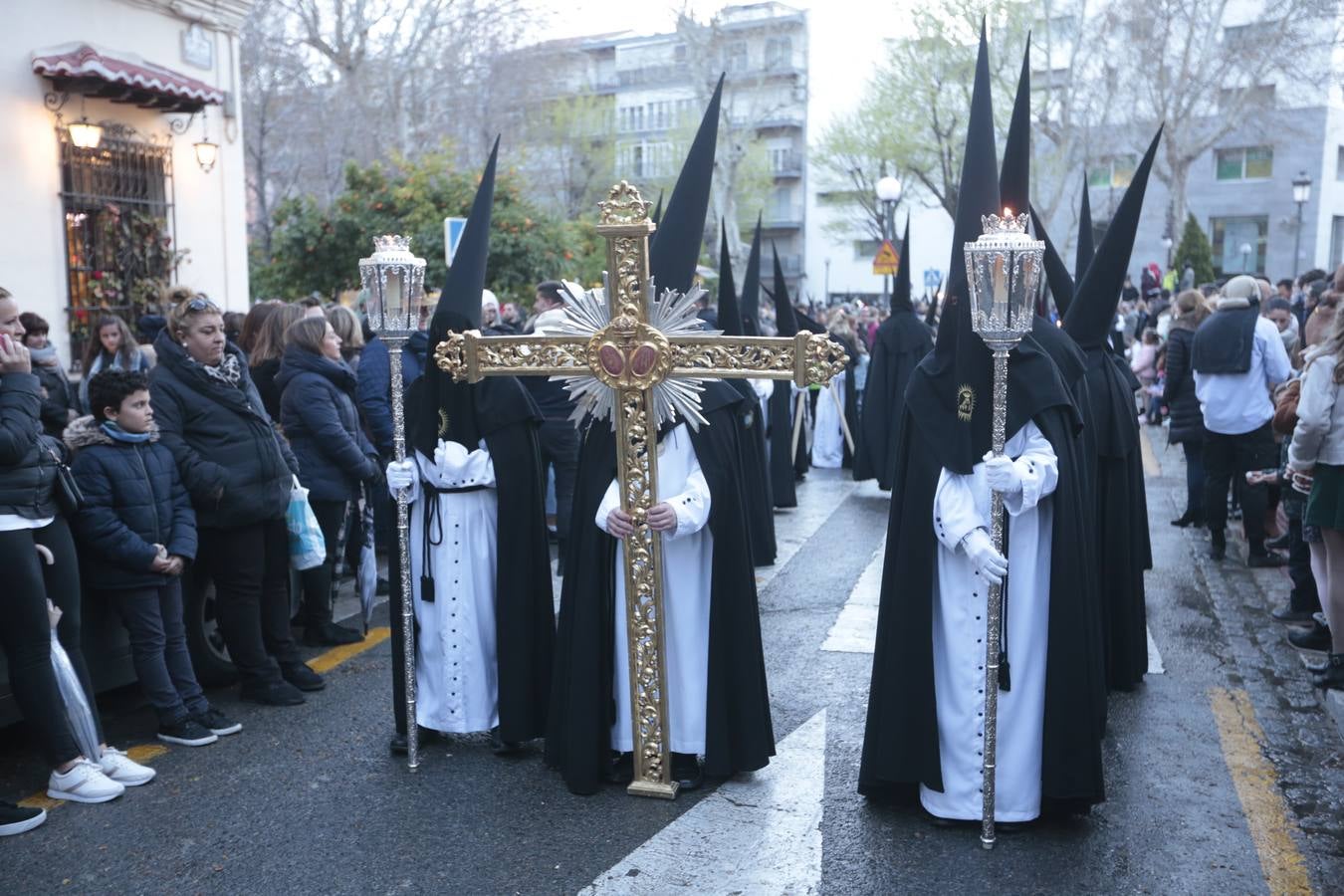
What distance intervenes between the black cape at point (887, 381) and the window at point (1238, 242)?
35.8 meters

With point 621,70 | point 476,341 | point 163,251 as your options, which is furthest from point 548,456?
point 621,70

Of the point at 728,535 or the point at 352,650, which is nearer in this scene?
the point at 728,535

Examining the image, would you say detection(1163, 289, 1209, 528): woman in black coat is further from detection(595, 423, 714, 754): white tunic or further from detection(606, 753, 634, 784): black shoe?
detection(606, 753, 634, 784): black shoe

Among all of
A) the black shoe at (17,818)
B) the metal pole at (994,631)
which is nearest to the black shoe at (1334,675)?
the metal pole at (994,631)

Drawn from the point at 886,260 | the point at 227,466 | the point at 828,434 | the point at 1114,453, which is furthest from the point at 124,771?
the point at 886,260

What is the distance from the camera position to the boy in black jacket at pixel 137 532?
17.6 feet

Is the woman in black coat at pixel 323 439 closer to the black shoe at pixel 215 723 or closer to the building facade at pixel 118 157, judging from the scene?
the black shoe at pixel 215 723

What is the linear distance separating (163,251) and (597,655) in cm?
956

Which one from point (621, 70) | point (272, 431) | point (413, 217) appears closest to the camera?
point (272, 431)

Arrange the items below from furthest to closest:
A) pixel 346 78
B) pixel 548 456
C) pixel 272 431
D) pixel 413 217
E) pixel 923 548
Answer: pixel 346 78 < pixel 413 217 < pixel 548 456 < pixel 272 431 < pixel 923 548

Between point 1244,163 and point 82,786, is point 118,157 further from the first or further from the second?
point 1244,163

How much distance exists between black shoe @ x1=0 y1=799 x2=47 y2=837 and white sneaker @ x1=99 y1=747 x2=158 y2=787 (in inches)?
14.6

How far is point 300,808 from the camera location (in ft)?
15.8

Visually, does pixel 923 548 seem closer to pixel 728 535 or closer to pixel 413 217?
pixel 728 535
